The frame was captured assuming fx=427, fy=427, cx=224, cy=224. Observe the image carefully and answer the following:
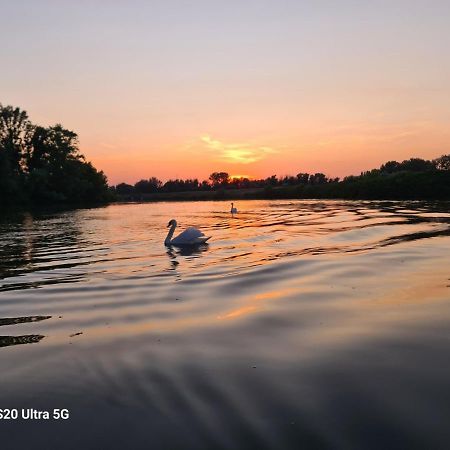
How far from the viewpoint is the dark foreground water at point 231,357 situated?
299 cm

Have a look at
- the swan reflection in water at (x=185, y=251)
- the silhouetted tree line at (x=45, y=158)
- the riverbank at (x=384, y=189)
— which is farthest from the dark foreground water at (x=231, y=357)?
the silhouetted tree line at (x=45, y=158)

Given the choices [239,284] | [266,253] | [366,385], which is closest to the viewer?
[366,385]

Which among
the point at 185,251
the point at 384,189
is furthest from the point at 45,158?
the point at 185,251

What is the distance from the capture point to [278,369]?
3990 millimetres

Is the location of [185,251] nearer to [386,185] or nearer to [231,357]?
[231,357]

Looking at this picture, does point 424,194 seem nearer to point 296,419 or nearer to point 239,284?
point 239,284

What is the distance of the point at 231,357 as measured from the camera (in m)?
4.33

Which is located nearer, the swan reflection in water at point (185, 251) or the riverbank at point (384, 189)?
the swan reflection in water at point (185, 251)

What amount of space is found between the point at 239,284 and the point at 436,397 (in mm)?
4717

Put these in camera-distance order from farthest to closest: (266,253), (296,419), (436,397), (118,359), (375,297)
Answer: (266,253) → (375,297) → (118,359) → (436,397) → (296,419)

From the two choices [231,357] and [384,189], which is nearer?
[231,357]

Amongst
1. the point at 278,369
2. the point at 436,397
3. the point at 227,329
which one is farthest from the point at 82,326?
the point at 436,397

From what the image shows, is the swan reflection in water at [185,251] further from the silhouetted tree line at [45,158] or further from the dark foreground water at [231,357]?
the silhouetted tree line at [45,158]

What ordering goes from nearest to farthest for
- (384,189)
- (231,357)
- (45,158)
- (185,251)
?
1. (231,357)
2. (185,251)
3. (384,189)
4. (45,158)
